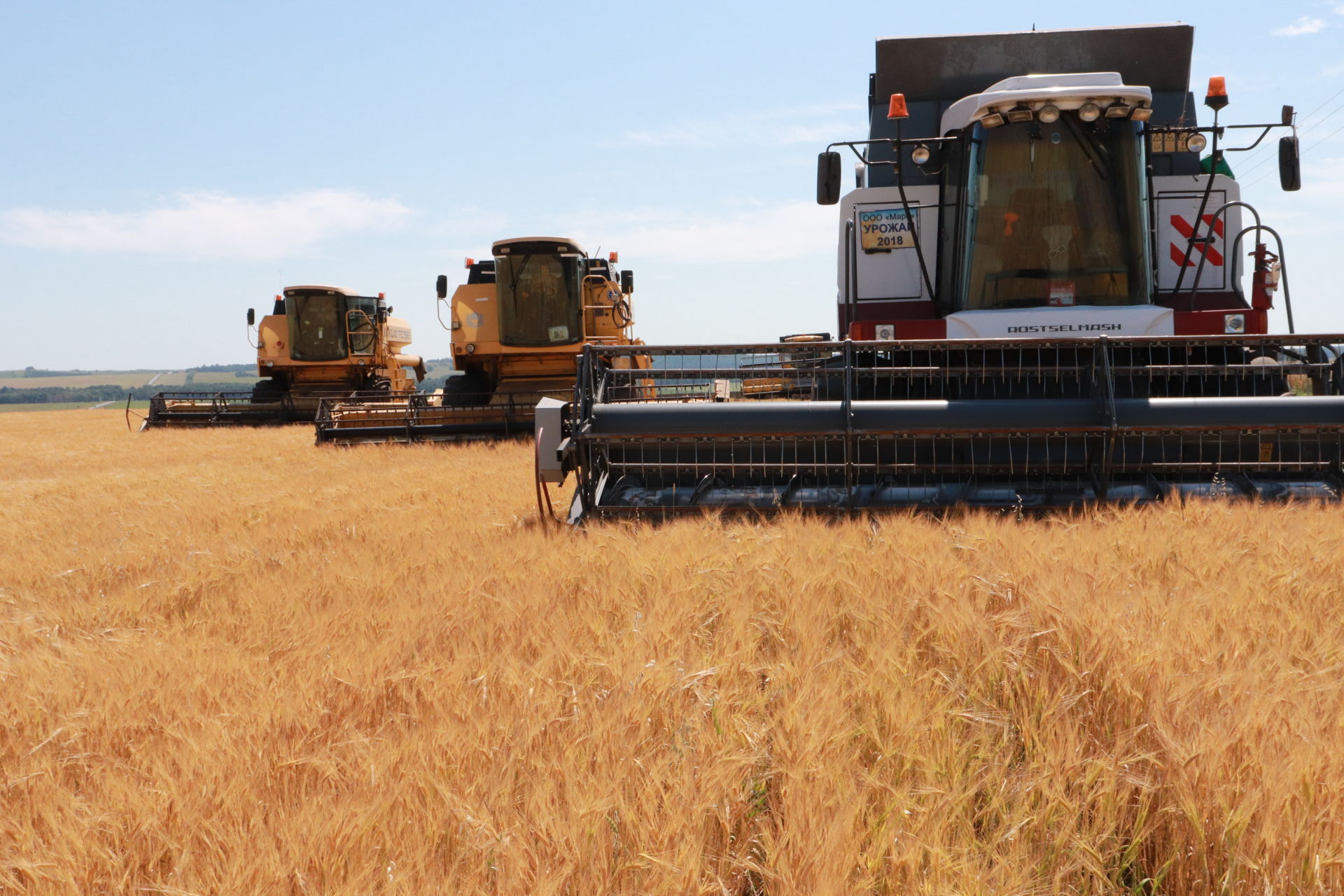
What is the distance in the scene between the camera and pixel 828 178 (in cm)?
529

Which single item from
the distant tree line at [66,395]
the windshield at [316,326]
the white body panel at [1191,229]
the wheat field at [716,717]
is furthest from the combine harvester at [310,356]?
the distant tree line at [66,395]

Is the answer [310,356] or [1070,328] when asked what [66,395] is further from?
→ [1070,328]

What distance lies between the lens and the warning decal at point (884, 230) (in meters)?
6.12

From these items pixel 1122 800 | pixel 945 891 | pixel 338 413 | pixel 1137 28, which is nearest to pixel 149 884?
pixel 945 891

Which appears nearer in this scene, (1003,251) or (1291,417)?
(1291,417)

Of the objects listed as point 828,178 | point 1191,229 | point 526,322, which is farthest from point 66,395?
point 1191,229

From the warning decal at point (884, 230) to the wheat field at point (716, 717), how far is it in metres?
2.81

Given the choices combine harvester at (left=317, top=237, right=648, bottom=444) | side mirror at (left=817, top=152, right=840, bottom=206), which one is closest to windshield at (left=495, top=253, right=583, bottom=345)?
combine harvester at (left=317, top=237, right=648, bottom=444)

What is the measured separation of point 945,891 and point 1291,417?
380 centimetres

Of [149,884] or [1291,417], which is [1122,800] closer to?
[149,884]

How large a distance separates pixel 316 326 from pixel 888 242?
17.3m

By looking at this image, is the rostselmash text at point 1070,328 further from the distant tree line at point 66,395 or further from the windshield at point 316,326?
the distant tree line at point 66,395

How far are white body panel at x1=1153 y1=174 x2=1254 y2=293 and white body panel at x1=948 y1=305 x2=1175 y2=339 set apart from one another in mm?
734

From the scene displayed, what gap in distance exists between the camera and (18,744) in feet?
6.81
